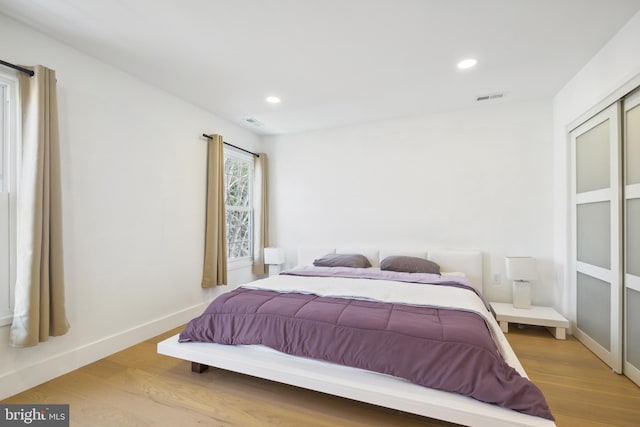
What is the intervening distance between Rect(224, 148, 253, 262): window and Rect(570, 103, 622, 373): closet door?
3942 millimetres

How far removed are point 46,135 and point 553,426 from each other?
3405 millimetres

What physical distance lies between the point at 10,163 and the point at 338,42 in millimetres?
2463

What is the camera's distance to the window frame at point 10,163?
192 cm

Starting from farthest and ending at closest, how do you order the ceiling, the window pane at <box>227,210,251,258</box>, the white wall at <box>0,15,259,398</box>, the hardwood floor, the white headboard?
the window pane at <box>227,210,251,258</box> → the white headboard → the white wall at <box>0,15,259,398</box> → the ceiling → the hardwood floor

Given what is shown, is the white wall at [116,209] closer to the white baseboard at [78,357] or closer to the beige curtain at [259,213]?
the white baseboard at [78,357]

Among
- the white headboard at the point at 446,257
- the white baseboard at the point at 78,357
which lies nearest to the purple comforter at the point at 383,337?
the white baseboard at the point at 78,357

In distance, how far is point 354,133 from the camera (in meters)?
4.09

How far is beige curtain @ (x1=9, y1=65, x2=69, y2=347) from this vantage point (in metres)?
1.88

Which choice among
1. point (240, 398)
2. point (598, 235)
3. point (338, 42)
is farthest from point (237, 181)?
point (598, 235)

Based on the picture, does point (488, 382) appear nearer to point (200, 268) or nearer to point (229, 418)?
point (229, 418)

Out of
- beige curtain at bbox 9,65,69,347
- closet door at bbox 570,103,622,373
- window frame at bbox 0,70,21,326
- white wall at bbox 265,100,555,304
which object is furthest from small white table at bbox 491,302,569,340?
window frame at bbox 0,70,21,326

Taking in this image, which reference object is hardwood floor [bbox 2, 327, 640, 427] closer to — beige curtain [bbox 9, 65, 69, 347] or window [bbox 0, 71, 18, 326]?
beige curtain [bbox 9, 65, 69, 347]

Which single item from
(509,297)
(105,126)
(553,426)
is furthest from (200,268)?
(509,297)

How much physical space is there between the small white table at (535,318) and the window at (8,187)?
13.4 feet
